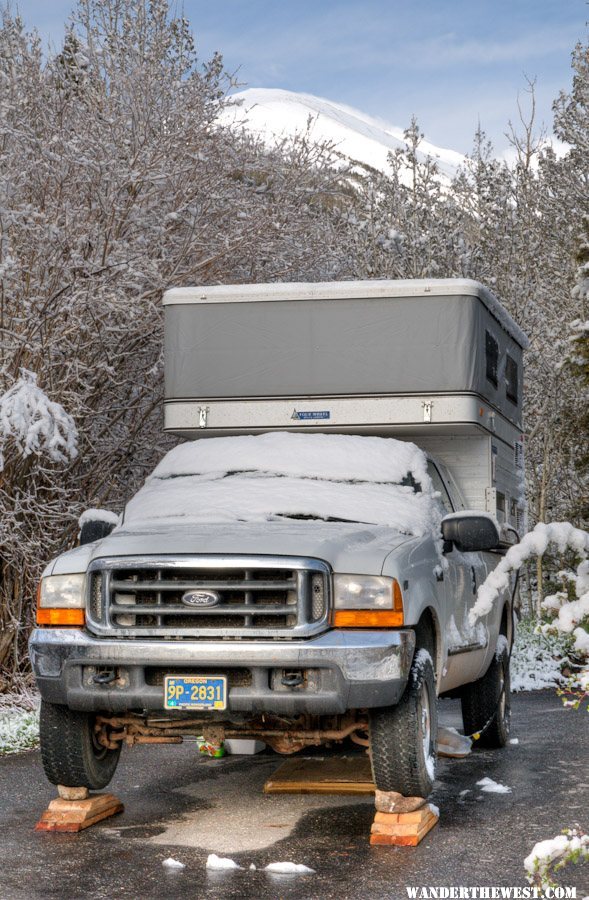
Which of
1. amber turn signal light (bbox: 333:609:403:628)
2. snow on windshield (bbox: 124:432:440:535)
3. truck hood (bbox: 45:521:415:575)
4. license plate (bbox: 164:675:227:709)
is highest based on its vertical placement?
snow on windshield (bbox: 124:432:440:535)

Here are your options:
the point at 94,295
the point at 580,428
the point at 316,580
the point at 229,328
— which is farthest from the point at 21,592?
the point at 580,428

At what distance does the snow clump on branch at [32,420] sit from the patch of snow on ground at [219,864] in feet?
15.2

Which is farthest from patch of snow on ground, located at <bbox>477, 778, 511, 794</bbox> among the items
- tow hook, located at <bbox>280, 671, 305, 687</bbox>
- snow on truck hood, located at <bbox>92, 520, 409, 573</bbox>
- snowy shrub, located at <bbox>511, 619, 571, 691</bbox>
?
snowy shrub, located at <bbox>511, 619, 571, 691</bbox>

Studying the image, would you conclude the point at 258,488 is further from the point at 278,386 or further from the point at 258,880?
the point at 258,880

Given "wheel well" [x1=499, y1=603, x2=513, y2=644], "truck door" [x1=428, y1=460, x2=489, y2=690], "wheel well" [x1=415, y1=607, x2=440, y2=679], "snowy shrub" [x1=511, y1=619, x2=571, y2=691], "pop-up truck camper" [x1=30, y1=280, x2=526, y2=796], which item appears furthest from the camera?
"snowy shrub" [x1=511, y1=619, x2=571, y2=691]

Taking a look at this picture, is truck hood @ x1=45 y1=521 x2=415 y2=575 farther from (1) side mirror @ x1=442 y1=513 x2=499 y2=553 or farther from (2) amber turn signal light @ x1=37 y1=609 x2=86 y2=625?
(1) side mirror @ x1=442 y1=513 x2=499 y2=553

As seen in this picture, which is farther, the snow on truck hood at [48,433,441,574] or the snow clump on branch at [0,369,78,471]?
the snow clump on branch at [0,369,78,471]

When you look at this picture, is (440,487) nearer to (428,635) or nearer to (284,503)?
(284,503)

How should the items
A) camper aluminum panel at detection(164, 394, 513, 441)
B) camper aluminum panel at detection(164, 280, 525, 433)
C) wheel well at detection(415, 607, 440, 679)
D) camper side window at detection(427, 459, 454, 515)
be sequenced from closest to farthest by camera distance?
wheel well at detection(415, 607, 440, 679), camper side window at detection(427, 459, 454, 515), camper aluminum panel at detection(164, 394, 513, 441), camper aluminum panel at detection(164, 280, 525, 433)

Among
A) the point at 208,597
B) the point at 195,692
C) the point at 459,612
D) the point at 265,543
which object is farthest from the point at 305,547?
the point at 459,612

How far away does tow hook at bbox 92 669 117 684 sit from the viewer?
251 inches

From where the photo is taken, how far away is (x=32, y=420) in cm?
1016

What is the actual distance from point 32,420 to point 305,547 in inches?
174

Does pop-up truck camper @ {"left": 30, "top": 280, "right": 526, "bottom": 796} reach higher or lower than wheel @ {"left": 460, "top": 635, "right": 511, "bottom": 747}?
higher
